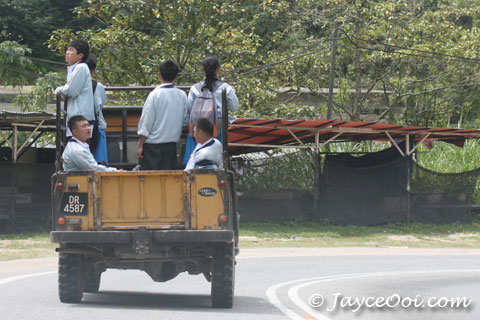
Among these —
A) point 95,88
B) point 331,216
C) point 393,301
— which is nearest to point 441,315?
point 393,301

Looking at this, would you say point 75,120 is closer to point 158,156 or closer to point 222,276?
point 158,156

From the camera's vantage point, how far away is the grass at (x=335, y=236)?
2081 cm

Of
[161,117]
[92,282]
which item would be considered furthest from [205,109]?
[92,282]

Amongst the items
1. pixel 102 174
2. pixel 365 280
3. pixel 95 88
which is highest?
pixel 95 88

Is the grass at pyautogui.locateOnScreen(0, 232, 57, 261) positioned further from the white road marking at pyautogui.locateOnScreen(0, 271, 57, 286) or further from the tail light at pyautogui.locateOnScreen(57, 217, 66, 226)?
the tail light at pyautogui.locateOnScreen(57, 217, 66, 226)

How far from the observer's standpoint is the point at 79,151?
9.13 m

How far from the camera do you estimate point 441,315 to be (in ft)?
29.1

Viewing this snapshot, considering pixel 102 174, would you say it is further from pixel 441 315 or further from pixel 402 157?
pixel 402 157

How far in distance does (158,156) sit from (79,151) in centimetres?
96

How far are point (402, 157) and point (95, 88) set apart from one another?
16.4 metres

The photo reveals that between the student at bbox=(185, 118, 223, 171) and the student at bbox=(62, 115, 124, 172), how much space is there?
90 centimetres

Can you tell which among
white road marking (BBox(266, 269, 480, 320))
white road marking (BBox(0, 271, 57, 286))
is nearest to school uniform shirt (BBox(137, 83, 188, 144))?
white road marking (BBox(266, 269, 480, 320))

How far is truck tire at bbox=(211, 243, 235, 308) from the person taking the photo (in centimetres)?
913

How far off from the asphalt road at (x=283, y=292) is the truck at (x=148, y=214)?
23.6 inches
